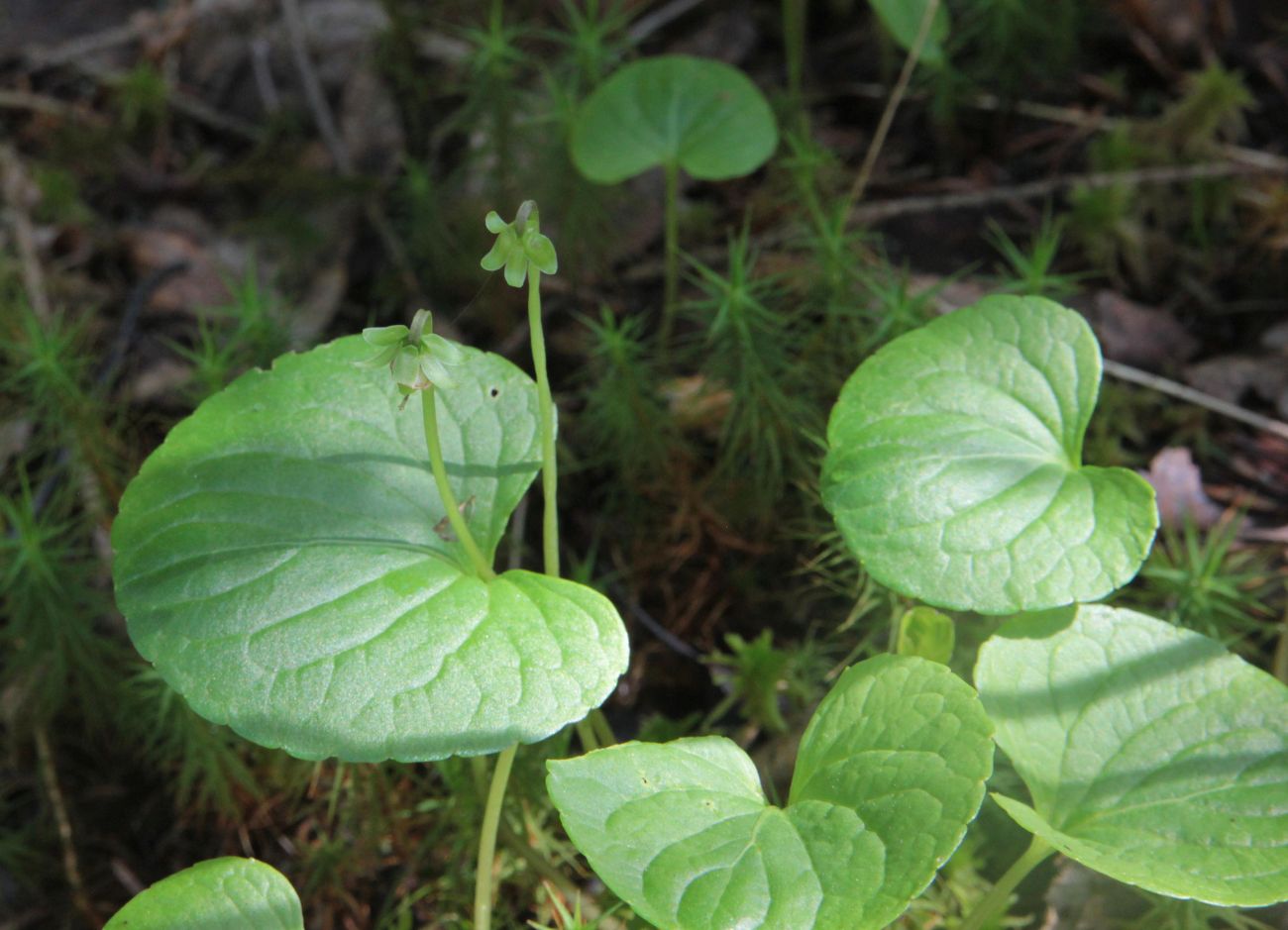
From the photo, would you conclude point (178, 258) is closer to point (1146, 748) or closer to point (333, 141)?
point (333, 141)

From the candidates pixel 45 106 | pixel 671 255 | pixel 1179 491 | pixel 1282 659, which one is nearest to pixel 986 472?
pixel 1282 659

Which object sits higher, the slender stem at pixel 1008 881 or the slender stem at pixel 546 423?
the slender stem at pixel 546 423

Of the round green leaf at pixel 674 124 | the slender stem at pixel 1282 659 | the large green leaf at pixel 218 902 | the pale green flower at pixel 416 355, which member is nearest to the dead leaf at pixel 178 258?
the round green leaf at pixel 674 124

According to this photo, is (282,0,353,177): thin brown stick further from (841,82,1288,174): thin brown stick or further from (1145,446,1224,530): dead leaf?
(1145,446,1224,530): dead leaf

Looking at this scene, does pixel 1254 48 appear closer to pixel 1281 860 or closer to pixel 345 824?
pixel 1281 860

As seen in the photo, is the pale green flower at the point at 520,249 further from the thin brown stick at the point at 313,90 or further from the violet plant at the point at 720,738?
the thin brown stick at the point at 313,90

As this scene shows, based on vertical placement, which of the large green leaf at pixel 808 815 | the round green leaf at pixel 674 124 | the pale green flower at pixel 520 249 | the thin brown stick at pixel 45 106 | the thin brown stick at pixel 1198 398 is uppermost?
the pale green flower at pixel 520 249

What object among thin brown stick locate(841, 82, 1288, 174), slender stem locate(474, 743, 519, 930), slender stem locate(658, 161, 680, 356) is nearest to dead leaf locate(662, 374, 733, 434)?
slender stem locate(658, 161, 680, 356)
